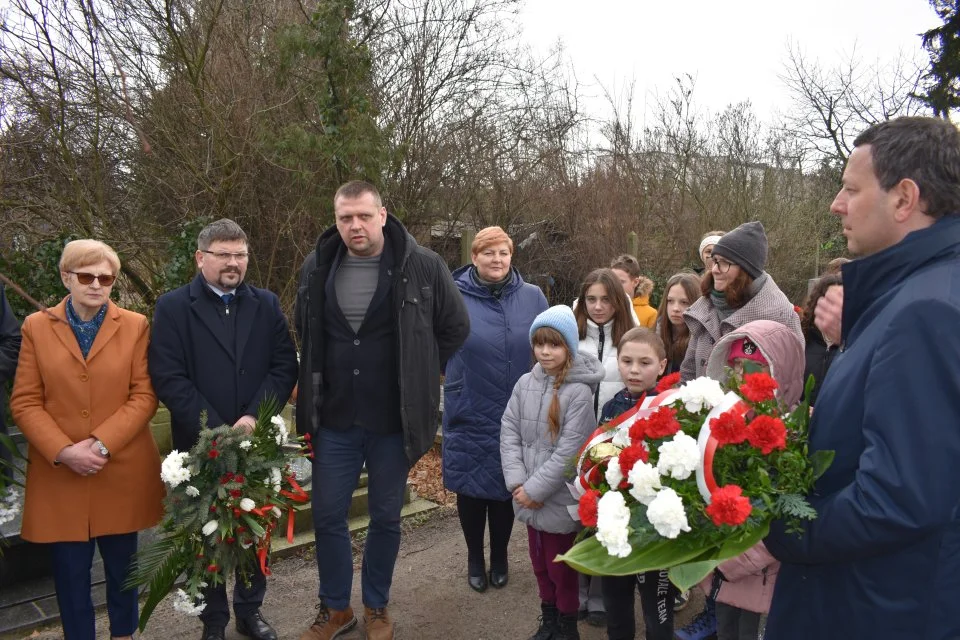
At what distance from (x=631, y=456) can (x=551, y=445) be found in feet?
6.21

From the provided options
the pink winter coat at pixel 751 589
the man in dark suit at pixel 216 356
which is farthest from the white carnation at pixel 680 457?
the man in dark suit at pixel 216 356

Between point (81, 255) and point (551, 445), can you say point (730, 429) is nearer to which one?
point (551, 445)

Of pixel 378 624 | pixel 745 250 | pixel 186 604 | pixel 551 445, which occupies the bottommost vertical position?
pixel 378 624

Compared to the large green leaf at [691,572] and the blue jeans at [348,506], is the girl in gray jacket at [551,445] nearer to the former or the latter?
the blue jeans at [348,506]

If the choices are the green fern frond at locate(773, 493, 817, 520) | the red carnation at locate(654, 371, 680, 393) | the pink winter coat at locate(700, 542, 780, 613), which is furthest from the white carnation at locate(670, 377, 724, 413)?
the pink winter coat at locate(700, 542, 780, 613)

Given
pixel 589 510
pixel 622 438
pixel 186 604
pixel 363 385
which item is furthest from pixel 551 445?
pixel 186 604

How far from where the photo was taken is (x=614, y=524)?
1786mm

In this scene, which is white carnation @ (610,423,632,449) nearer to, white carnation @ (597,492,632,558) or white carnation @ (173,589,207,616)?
white carnation @ (597,492,632,558)

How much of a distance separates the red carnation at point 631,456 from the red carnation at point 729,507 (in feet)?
0.89

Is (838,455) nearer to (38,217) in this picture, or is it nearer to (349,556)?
(349,556)

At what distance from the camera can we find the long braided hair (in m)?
3.78

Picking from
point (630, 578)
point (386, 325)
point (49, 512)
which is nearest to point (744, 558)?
point (630, 578)

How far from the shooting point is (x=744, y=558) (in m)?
2.66

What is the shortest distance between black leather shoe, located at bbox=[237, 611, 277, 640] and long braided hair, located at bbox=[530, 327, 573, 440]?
1861mm
